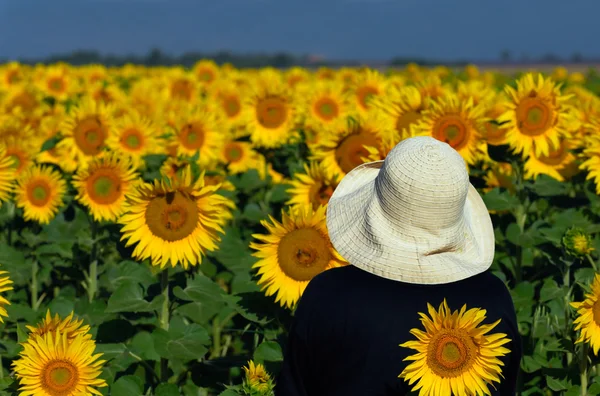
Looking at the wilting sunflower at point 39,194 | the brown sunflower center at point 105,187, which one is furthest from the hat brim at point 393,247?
the wilting sunflower at point 39,194

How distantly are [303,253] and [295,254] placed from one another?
0.04 m

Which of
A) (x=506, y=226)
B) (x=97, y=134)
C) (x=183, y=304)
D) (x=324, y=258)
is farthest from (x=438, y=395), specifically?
(x=97, y=134)

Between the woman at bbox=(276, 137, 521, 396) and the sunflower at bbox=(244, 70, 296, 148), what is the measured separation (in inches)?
166

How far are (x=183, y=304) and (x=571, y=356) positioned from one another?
6.79ft

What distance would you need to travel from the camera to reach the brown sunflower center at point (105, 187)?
538cm

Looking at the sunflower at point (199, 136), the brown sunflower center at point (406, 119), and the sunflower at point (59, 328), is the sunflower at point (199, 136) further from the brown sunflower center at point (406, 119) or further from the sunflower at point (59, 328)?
the sunflower at point (59, 328)

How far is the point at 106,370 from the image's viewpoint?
14.4ft

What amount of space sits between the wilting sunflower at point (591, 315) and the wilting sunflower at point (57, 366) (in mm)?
1985

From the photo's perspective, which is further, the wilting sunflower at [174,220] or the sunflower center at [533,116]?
the sunflower center at [533,116]

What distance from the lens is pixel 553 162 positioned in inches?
227

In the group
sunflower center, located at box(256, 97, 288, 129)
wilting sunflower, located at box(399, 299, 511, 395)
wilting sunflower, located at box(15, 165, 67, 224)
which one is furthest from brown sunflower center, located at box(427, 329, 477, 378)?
sunflower center, located at box(256, 97, 288, 129)

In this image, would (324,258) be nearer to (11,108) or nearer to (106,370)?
(106,370)

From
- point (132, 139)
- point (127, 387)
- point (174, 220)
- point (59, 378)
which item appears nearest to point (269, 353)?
point (127, 387)

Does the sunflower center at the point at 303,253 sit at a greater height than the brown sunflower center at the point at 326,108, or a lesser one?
lesser
